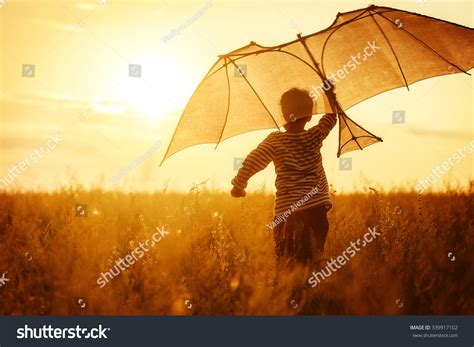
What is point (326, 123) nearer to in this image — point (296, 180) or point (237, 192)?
point (296, 180)

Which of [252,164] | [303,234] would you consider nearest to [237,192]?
[252,164]

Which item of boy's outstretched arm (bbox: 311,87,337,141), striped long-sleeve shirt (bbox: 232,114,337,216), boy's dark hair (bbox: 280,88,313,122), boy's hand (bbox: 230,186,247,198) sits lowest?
boy's hand (bbox: 230,186,247,198)

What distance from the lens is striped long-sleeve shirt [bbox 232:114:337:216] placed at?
4953 millimetres

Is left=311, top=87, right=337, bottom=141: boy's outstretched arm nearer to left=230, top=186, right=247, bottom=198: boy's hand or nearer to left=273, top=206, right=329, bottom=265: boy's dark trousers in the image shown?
left=273, top=206, right=329, bottom=265: boy's dark trousers

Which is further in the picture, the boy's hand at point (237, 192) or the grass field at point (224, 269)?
the boy's hand at point (237, 192)

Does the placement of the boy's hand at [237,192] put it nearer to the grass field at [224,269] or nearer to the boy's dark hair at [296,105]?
the grass field at [224,269]

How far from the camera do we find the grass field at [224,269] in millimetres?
4359

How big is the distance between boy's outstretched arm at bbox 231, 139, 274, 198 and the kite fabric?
2.63 feet

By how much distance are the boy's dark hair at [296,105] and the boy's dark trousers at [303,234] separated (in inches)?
35.7

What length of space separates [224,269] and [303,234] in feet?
2.77

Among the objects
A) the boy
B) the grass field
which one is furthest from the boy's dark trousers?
the grass field

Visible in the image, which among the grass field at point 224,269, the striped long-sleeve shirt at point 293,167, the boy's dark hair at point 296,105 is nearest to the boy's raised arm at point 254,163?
the striped long-sleeve shirt at point 293,167

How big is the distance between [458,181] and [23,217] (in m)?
5.96

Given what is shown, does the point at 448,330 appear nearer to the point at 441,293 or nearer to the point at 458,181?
the point at 441,293
